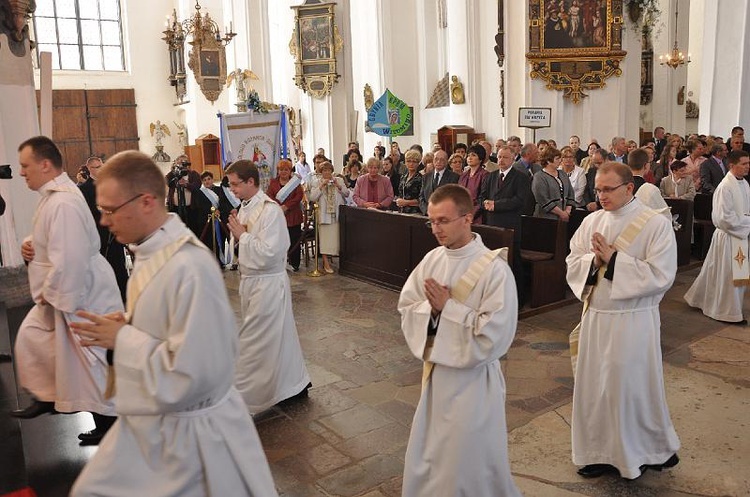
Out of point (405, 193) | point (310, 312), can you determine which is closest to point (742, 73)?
point (405, 193)

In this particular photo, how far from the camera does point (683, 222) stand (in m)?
10.1

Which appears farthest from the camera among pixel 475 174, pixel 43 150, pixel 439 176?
pixel 439 176

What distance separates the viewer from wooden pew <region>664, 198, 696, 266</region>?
999 cm

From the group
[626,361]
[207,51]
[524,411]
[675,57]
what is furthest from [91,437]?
[675,57]

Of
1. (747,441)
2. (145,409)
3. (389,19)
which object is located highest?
(389,19)

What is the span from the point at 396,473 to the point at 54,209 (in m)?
2.76

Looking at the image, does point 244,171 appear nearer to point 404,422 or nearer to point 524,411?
point 404,422

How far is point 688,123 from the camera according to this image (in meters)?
25.7

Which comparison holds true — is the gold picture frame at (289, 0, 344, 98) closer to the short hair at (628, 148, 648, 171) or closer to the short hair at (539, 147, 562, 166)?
the short hair at (539, 147, 562, 166)

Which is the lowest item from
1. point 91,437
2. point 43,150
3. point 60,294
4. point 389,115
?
point 91,437

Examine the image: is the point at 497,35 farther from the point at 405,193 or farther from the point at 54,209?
the point at 54,209

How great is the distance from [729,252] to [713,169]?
3.33m

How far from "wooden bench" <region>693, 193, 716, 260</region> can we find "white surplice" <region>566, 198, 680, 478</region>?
24.0ft

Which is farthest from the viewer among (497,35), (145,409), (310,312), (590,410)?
(497,35)
